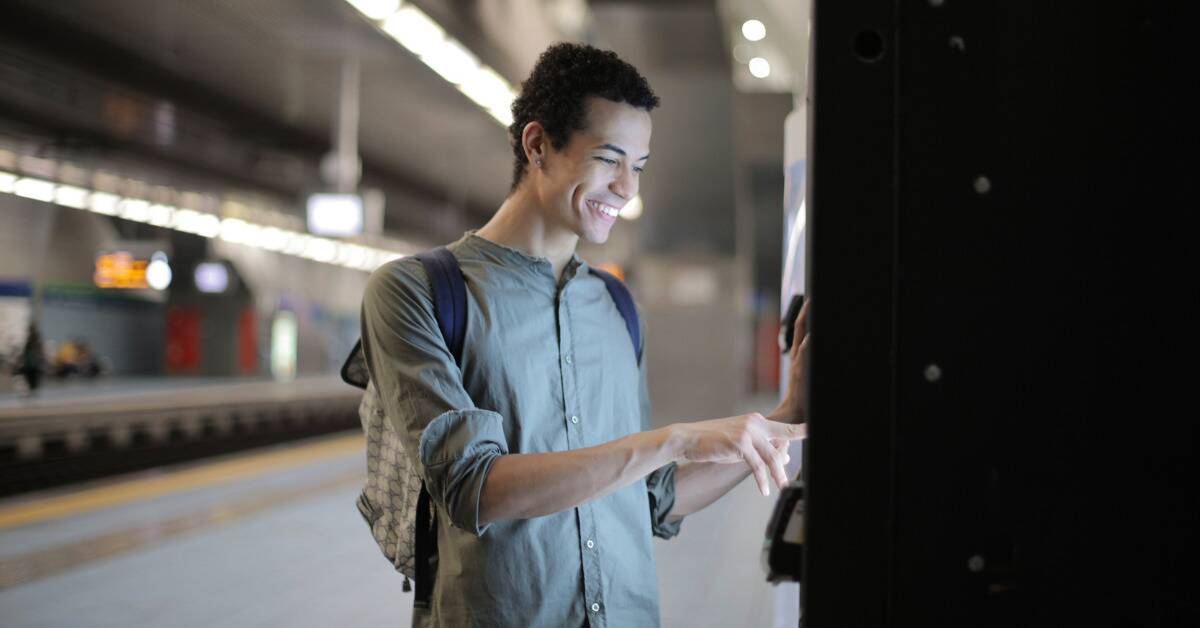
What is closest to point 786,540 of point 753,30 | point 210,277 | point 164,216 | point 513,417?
point 513,417

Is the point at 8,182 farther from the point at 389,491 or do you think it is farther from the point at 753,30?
the point at 389,491

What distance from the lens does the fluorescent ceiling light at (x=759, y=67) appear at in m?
12.1

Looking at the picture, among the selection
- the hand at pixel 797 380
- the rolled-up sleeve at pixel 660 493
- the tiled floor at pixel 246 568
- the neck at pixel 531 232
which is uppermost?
the neck at pixel 531 232

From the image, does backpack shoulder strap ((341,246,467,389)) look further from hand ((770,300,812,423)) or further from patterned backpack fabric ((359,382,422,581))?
hand ((770,300,812,423))

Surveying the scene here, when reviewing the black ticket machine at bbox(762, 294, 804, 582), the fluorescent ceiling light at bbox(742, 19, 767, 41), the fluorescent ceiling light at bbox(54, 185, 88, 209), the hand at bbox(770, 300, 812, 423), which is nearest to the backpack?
the hand at bbox(770, 300, 812, 423)

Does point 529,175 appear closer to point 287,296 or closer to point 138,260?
point 138,260

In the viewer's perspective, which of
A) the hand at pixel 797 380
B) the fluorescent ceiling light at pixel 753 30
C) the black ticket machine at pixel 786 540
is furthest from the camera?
the fluorescent ceiling light at pixel 753 30

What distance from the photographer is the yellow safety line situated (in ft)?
25.7

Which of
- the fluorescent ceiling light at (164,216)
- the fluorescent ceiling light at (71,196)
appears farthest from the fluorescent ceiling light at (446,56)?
the fluorescent ceiling light at (71,196)

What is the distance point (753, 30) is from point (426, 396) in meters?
9.70

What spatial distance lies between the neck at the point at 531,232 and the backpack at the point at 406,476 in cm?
11

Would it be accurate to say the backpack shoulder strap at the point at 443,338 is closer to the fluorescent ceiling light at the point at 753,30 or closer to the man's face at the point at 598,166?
the man's face at the point at 598,166

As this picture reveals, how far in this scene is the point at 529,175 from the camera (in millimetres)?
1686

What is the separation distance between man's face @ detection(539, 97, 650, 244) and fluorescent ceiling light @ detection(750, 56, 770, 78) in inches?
424
